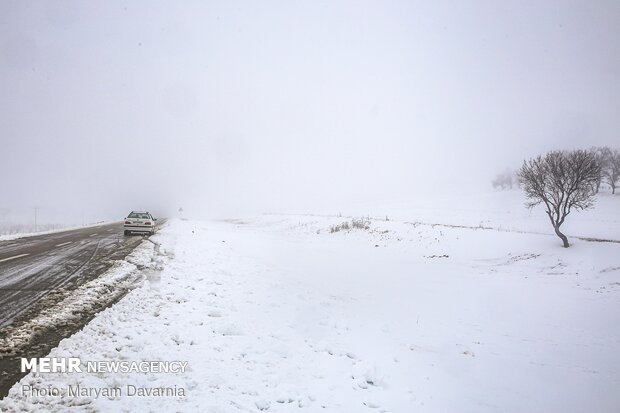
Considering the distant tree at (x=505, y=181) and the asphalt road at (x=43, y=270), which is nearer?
the asphalt road at (x=43, y=270)

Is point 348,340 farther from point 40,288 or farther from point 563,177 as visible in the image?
point 563,177

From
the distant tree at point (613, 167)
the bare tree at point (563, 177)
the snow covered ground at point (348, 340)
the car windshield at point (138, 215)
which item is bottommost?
the snow covered ground at point (348, 340)

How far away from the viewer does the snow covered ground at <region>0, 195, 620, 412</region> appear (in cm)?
459

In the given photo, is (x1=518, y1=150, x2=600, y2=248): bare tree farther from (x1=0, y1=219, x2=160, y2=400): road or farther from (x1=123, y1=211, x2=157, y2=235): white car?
(x1=123, y1=211, x2=157, y2=235): white car

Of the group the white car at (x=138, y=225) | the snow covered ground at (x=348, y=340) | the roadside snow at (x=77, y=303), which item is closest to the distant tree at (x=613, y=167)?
the snow covered ground at (x=348, y=340)

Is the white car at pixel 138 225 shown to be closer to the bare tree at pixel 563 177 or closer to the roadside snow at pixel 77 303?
the roadside snow at pixel 77 303

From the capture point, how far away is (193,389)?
14.2ft

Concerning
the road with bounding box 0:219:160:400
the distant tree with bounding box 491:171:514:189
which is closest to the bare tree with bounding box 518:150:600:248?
the road with bounding box 0:219:160:400

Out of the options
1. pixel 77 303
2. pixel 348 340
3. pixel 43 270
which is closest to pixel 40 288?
pixel 77 303

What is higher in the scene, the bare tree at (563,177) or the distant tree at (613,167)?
the distant tree at (613,167)

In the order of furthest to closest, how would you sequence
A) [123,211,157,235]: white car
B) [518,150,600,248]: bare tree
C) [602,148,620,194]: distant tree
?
[602,148,620,194]: distant tree
[123,211,157,235]: white car
[518,150,600,248]: bare tree

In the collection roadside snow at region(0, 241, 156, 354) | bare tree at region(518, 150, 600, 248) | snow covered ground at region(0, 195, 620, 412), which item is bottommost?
snow covered ground at region(0, 195, 620, 412)

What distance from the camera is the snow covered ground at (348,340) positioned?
4.59 metres

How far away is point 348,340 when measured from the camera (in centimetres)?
703
